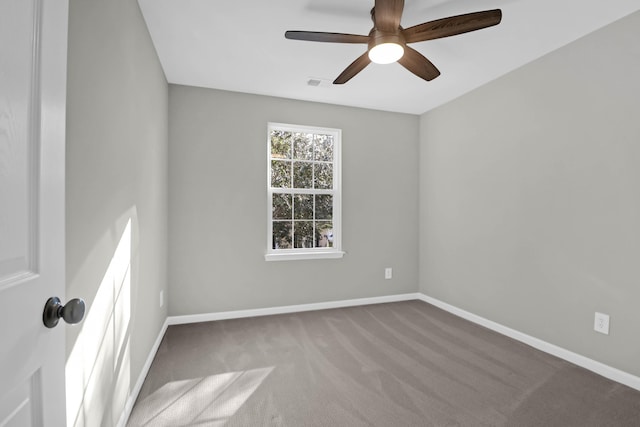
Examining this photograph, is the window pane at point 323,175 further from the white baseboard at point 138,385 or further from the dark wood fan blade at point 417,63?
the white baseboard at point 138,385

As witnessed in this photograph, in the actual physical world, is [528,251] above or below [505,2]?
below

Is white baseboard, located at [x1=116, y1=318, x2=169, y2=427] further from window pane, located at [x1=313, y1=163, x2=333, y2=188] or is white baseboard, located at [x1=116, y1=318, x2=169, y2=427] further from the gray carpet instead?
window pane, located at [x1=313, y1=163, x2=333, y2=188]

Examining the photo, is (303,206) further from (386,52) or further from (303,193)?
(386,52)

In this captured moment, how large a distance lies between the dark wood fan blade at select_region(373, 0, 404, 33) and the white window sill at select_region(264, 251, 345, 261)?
2.49 meters

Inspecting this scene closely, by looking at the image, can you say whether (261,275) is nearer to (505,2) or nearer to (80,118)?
(80,118)

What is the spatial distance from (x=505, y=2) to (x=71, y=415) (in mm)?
3087

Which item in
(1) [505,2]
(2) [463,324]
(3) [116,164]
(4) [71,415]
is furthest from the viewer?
(2) [463,324]

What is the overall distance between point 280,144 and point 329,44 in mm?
1451

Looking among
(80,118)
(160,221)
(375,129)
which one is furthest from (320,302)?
(80,118)

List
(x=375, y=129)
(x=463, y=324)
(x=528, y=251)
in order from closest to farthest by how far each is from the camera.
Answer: (x=528, y=251) < (x=463, y=324) < (x=375, y=129)

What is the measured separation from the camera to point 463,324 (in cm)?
342

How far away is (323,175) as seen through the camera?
403 cm

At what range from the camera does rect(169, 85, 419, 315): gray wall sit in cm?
342

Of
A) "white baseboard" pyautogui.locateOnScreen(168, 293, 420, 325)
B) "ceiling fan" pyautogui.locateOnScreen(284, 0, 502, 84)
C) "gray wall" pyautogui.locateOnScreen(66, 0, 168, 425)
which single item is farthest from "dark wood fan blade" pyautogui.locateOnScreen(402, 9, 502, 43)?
"white baseboard" pyautogui.locateOnScreen(168, 293, 420, 325)
